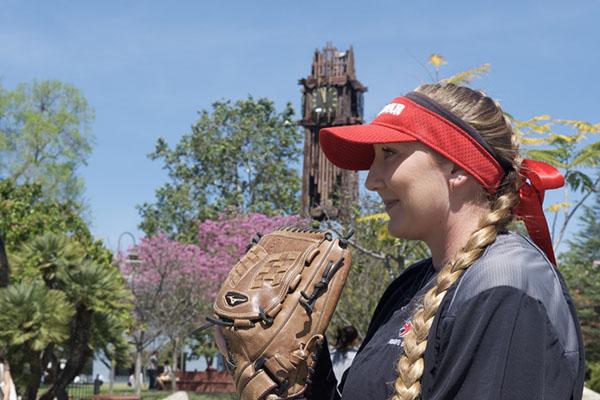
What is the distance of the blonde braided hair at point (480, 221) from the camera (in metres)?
1.89

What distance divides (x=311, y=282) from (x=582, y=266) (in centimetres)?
3338

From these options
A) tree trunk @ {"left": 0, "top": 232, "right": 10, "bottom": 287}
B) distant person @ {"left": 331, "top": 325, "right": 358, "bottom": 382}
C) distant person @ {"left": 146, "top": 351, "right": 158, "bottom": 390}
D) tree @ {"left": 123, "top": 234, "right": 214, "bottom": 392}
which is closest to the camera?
distant person @ {"left": 331, "top": 325, "right": 358, "bottom": 382}

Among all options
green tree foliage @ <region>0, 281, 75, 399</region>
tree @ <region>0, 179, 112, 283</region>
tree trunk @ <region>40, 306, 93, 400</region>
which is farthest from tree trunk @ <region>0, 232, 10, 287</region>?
tree @ <region>0, 179, 112, 283</region>

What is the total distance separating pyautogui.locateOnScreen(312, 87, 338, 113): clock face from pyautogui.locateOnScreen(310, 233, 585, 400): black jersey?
3757 cm

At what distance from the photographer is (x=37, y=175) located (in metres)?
39.7

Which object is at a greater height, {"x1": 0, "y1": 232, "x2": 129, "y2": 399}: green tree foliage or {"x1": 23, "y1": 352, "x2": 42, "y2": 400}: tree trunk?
{"x1": 0, "y1": 232, "x2": 129, "y2": 399}: green tree foliage

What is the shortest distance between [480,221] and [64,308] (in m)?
10.5

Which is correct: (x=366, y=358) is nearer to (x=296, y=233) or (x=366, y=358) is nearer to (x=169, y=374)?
(x=296, y=233)

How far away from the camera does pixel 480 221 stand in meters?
2.06

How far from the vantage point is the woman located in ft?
5.70

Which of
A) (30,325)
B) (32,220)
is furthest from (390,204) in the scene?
(32,220)

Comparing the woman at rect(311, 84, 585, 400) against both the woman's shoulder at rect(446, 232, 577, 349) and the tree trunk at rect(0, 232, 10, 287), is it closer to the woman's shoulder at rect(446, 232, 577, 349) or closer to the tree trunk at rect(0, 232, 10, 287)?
the woman's shoulder at rect(446, 232, 577, 349)

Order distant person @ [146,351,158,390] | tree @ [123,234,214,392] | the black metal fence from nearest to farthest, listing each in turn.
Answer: the black metal fence
tree @ [123,234,214,392]
distant person @ [146,351,158,390]

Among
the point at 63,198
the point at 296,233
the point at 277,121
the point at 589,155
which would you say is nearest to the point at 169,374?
the point at 63,198
